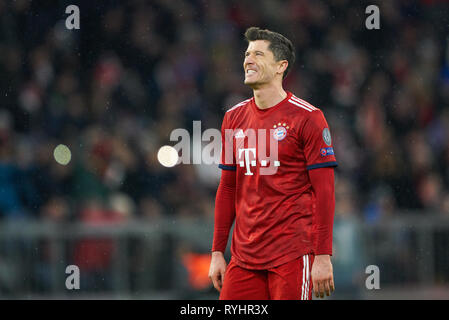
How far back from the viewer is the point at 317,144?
16.0 feet

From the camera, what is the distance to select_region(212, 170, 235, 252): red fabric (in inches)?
207

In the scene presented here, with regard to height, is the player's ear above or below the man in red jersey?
above

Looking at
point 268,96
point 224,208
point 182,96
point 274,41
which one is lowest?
point 224,208

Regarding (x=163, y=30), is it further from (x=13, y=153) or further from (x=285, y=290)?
(x=285, y=290)

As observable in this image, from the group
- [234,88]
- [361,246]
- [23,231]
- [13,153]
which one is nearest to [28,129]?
[13,153]

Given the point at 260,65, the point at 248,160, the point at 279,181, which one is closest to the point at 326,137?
the point at 279,181

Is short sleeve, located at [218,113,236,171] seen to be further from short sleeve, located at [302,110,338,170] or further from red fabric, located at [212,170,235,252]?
short sleeve, located at [302,110,338,170]

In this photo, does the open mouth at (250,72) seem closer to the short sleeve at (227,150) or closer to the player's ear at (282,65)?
the player's ear at (282,65)

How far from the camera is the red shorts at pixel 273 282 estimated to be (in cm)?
482

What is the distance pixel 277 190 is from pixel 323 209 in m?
0.31

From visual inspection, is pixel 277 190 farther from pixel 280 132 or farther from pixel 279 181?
pixel 280 132

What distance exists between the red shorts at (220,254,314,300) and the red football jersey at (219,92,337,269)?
5 centimetres

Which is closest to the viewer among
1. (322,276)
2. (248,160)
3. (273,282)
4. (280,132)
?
(322,276)

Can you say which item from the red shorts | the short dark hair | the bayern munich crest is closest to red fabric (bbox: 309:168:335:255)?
the red shorts
